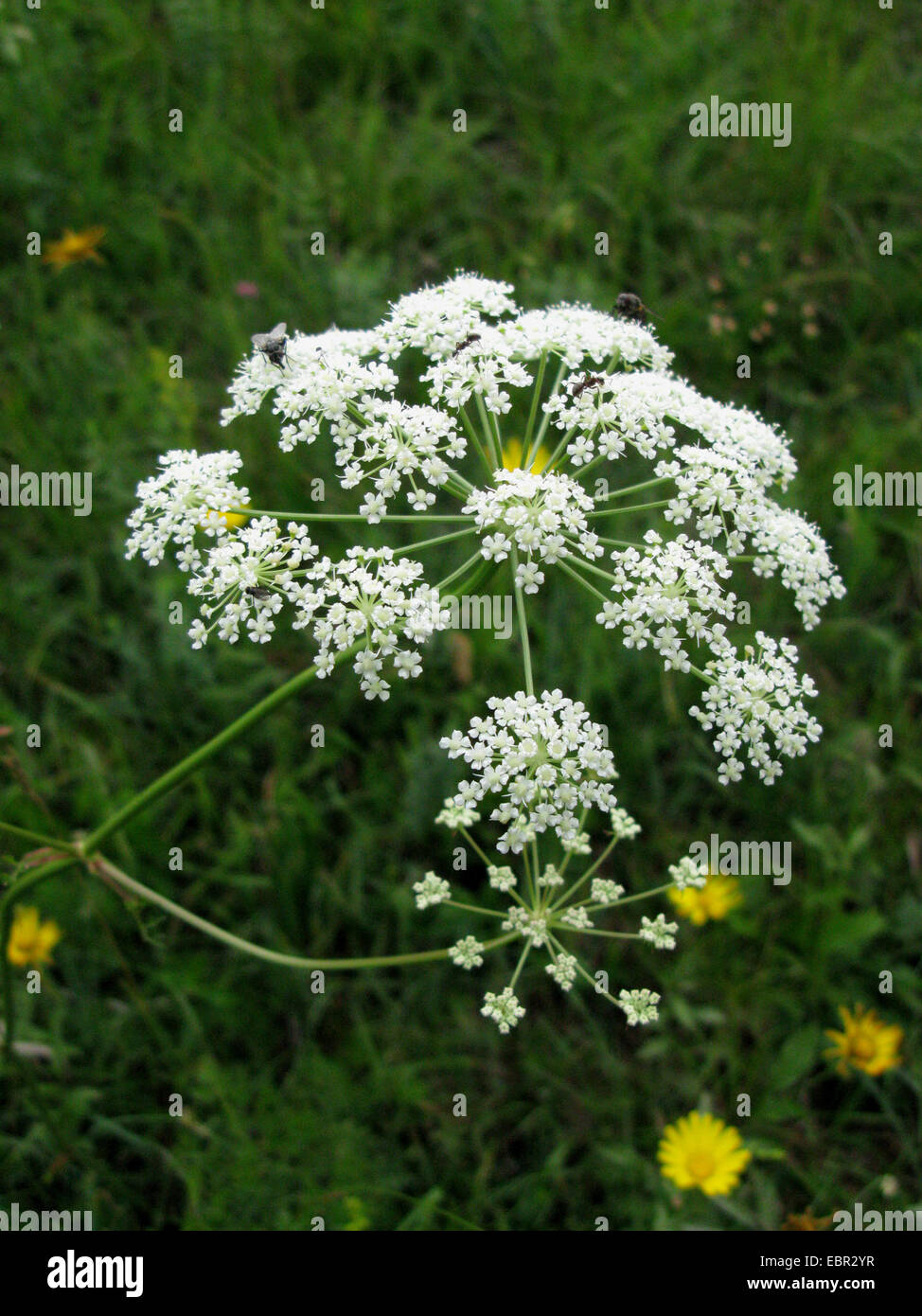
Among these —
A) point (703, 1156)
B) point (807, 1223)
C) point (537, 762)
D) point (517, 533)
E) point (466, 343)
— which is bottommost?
point (807, 1223)

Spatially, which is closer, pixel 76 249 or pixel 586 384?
pixel 586 384

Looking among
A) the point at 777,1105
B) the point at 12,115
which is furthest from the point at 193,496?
the point at 12,115

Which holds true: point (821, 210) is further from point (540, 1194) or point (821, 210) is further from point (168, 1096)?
point (168, 1096)

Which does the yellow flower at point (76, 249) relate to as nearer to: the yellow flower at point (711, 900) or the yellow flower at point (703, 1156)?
the yellow flower at point (711, 900)

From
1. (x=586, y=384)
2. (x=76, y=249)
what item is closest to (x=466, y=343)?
(x=586, y=384)

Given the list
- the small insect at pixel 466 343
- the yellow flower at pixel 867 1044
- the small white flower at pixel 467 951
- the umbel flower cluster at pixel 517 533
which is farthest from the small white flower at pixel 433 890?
the yellow flower at pixel 867 1044

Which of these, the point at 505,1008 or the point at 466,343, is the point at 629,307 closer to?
the point at 466,343
